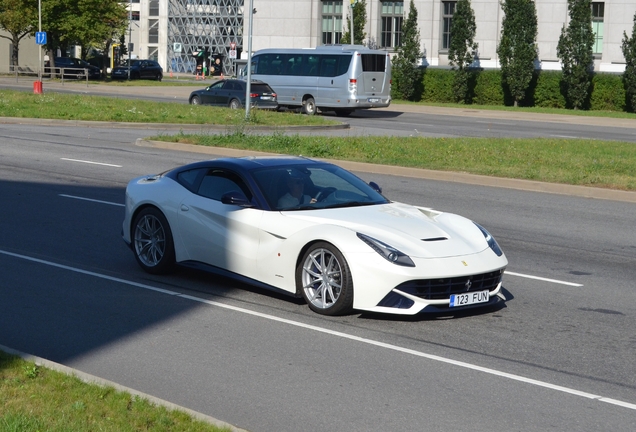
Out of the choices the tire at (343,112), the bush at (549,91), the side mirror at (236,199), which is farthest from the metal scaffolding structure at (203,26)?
the side mirror at (236,199)

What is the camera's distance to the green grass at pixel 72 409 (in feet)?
17.3

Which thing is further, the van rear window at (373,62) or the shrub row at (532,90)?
the shrub row at (532,90)

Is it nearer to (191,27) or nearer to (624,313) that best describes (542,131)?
(624,313)

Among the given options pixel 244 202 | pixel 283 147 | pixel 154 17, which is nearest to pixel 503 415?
pixel 244 202

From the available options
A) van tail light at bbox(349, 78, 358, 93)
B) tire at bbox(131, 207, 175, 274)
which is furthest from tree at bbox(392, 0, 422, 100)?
tire at bbox(131, 207, 175, 274)

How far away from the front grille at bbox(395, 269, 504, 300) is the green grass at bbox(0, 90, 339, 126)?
899 inches

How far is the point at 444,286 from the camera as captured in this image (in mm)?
8031

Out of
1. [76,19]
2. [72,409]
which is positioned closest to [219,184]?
[72,409]

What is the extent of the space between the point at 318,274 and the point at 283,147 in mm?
14589

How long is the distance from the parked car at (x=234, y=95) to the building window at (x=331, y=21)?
25.3 m

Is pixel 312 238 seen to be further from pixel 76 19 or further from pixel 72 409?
pixel 76 19

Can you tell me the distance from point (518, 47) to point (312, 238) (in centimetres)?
4591

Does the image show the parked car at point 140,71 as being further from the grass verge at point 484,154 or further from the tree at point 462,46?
the grass verge at point 484,154

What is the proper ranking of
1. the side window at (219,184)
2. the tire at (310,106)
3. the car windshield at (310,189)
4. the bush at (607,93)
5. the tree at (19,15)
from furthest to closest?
the tree at (19,15), the bush at (607,93), the tire at (310,106), the side window at (219,184), the car windshield at (310,189)
